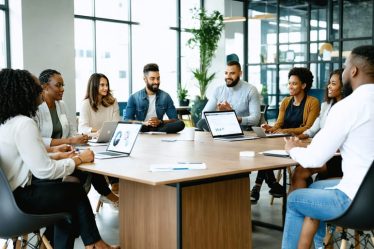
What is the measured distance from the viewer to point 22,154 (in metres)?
2.49

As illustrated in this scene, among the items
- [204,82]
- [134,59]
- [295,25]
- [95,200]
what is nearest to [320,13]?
[295,25]

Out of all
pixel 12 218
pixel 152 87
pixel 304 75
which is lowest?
pixel 12 218

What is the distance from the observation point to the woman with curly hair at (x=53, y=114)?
150 inches

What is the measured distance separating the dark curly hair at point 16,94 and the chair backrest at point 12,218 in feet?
1.10

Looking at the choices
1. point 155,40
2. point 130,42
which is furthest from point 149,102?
point 155,40

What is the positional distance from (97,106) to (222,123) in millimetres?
1410

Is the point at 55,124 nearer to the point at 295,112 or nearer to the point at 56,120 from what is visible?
the point at 56,120

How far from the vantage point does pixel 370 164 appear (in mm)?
2221

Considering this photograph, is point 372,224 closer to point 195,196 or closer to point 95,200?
point 195,196

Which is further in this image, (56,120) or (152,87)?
(152,87)

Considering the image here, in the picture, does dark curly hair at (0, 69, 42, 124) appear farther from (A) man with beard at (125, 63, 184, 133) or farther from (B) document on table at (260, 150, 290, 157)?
(A) man with beard at (125, 63, 184, 133)

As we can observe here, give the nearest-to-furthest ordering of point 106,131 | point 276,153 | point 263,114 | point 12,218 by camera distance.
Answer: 1. point 12,218
2. point 276,153
3. point 106,131
4. point 263,114

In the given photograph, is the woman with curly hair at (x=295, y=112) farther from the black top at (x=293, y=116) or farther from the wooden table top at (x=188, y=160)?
the wooden table top at (x=188, y=160)

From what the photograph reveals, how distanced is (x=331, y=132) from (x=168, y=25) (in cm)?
901
